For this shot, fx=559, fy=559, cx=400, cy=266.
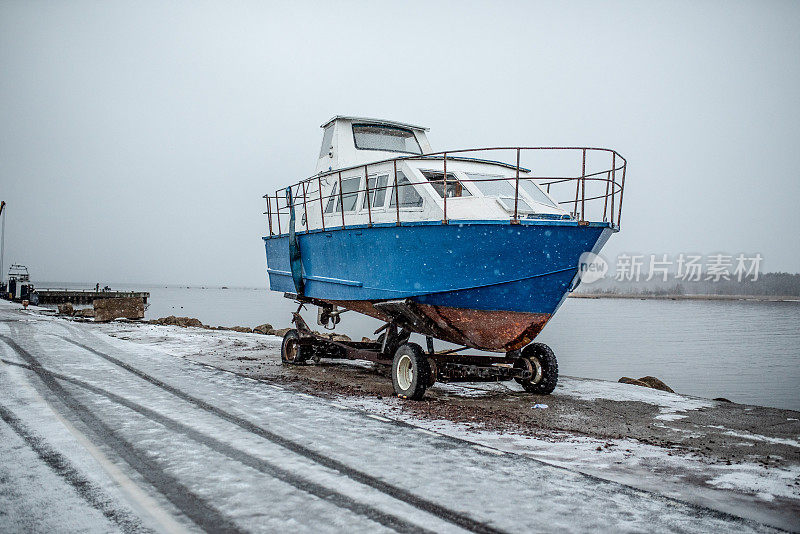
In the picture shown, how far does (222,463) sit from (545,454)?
275 cm

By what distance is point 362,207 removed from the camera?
926 centimetres

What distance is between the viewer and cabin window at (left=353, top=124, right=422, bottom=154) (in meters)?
11.1

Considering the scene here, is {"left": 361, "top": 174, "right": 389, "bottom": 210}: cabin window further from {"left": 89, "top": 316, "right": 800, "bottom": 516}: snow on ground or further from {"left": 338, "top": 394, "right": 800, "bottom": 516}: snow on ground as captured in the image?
{"left": 338, "top": 394, "right": 800, "bottom": 516}: snow on ground

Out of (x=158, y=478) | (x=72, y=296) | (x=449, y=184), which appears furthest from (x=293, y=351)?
(x=72, y=296)

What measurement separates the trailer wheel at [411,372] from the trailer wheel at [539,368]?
1657mm

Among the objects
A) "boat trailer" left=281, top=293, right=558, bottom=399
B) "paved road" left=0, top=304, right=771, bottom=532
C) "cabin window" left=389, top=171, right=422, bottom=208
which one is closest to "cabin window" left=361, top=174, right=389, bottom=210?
"cabin window" left=389, top=171, right=422, bottom=208

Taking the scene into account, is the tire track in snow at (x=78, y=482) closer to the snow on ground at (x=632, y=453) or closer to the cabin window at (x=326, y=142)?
the snow on ground at (x=632, y=453)

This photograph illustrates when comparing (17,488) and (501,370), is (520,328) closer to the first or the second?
(501,370)

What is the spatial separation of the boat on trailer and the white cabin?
2 centimetres

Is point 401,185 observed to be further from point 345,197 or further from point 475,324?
point 475,324

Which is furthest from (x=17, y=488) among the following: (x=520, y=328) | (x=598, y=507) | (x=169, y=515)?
(x=520, y=328)

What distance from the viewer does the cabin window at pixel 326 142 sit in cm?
1130

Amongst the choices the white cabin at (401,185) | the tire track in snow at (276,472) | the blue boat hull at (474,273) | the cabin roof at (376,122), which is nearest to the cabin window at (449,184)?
the white cabin at (401,185)

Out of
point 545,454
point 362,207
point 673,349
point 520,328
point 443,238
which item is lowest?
point 673,349
